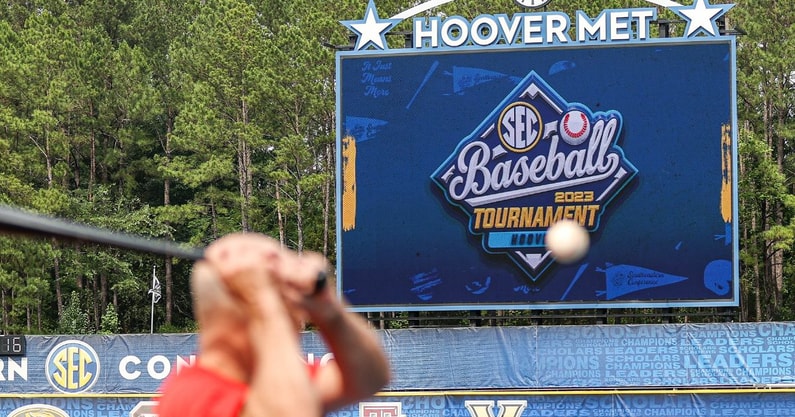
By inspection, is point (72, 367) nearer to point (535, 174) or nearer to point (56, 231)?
point (535, 174)

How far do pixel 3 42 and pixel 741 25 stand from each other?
20.3 m

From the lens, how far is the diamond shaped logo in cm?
2052

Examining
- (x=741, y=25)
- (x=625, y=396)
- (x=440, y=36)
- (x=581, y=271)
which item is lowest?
(x=625, y=396)

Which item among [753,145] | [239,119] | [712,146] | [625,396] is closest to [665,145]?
[712,146]

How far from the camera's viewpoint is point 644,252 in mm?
20109

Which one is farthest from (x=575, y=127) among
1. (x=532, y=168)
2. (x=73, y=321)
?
(x=73, y=321)

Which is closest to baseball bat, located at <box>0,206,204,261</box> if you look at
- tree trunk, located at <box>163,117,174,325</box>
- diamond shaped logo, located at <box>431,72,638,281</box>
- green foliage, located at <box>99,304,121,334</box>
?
diamond shaped logo, located at <box>431,72,638,281</box>

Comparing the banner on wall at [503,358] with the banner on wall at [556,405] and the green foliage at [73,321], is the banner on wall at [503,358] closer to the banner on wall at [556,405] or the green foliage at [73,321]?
the banner on wall at [556,405]

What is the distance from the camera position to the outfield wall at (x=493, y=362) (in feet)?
49.8

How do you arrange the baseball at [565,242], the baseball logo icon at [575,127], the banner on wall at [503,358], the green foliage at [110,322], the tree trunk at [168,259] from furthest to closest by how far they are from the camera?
the tree trunk at [168,259] → the green foliage at [110,322] → the baseball logo icon at [575,127] → the banner on wall at [503,358] → the baseball at [565,242]

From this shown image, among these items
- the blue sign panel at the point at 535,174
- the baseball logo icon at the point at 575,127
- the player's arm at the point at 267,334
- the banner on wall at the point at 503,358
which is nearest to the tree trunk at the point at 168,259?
the blue sign panel at the point at 535,174

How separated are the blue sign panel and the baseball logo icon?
0.08 feet

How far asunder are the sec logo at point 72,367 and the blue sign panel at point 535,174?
5732mm

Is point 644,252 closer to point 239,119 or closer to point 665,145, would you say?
point 665,145
